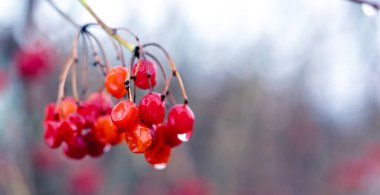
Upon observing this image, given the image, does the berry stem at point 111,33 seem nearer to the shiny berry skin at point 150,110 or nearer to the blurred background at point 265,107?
the shiny berry skin at point 150,110

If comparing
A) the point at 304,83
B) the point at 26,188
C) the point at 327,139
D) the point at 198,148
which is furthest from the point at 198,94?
the point at 26,188

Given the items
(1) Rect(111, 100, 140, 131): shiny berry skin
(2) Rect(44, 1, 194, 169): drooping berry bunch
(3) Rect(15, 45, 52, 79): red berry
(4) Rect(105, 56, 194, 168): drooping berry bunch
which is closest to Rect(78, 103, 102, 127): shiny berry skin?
(2) Rect(44, 1, 194, 169): drooping berry bunch

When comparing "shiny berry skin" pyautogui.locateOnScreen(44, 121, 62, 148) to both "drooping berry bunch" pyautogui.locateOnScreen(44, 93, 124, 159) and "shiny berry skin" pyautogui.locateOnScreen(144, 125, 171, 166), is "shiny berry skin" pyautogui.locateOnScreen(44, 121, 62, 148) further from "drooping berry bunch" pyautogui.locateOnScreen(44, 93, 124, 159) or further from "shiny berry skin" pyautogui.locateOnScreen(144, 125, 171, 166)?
"shiny berry skin" pyautogui.locateOnScreen(144, 125, 171, 166)

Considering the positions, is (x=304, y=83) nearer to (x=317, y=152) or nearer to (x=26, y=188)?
(x=317, y=152)

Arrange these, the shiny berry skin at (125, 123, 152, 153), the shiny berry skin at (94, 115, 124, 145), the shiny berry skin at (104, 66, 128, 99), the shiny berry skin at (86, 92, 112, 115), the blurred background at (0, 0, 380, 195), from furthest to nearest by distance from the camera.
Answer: the blurred background at (0, 0, 380, 195), the shiny berry skin at (86, 92, 112, 115), the shiny berry skin at (94, 115, 124, 145), the shiny berry skin at (104, 66, 128, 99), the shiny berry skin at (125, 123, 152, 153)

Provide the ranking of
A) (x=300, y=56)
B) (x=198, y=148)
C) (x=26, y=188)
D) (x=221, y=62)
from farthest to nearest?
1. (x=221, y=62)
2. (x=198, y=148)
3. (x=300, y=56)
4. (x=26, y=188)

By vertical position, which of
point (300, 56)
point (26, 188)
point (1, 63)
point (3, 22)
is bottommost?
point (26, 188)
